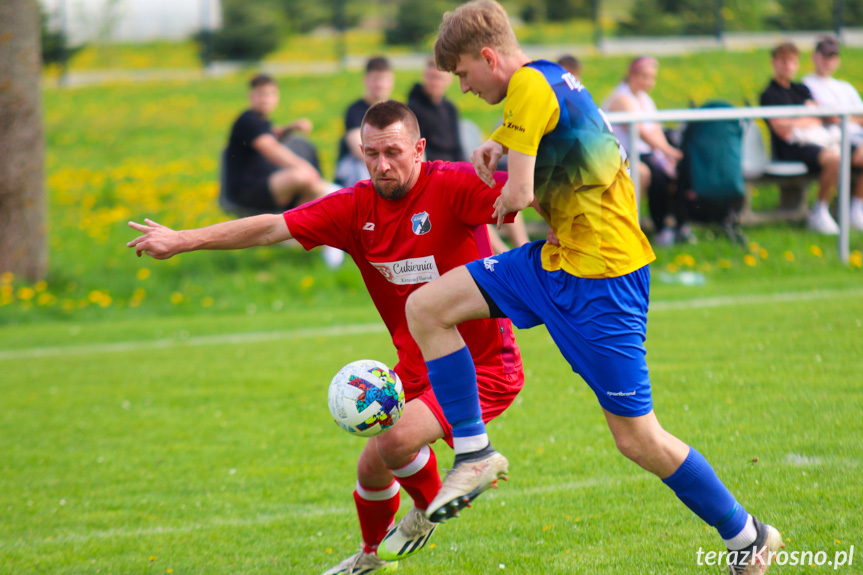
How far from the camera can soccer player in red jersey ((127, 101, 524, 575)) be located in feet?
12.3

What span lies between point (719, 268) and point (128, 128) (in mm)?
14691

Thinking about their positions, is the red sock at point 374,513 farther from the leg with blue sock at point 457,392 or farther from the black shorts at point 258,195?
the black shorts at point 258,195

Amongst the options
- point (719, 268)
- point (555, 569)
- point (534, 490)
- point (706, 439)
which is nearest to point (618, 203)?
point (555, 569)

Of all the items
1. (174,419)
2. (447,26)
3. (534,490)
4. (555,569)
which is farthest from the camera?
(174,419)

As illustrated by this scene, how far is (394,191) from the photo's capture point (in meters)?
3.88

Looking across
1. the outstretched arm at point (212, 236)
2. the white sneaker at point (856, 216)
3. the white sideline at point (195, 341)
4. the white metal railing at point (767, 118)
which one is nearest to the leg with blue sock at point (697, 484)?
the outstretched arm at point (212, 236)

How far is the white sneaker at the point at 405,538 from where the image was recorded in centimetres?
378

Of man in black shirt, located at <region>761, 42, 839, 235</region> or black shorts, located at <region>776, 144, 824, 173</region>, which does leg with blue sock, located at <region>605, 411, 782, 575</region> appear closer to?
man in black shirt, located at <region>761, 42, 839, 235</region>

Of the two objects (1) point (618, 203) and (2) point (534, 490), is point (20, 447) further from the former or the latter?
(1) point (618, 203)

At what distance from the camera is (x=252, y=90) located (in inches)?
416

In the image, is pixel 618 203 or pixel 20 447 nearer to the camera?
pixel 618 203

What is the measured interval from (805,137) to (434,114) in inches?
181

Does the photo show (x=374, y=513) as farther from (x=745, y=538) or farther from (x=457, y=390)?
(x=745, y=538)

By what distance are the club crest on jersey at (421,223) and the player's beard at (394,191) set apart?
114mm
